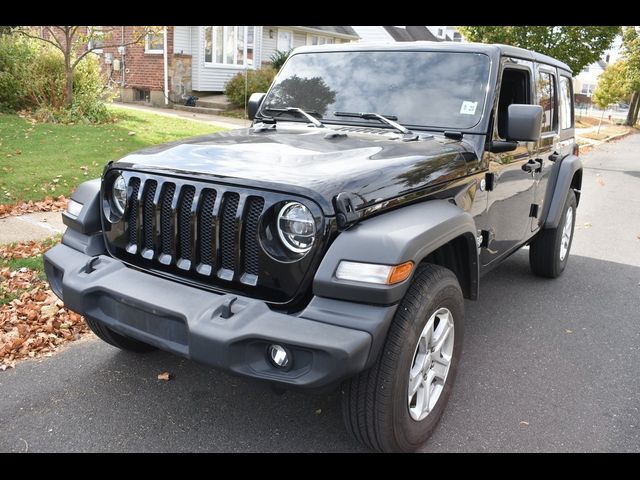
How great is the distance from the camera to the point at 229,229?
2.62m

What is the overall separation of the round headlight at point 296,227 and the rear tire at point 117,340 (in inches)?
59.4

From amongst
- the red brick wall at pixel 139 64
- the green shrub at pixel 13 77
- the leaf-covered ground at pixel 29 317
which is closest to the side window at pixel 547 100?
the leaf-covered ground at pixel 29 317

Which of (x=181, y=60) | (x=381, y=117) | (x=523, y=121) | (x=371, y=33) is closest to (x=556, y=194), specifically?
(x=523, y=121)

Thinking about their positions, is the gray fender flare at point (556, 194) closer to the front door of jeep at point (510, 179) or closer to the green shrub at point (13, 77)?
the front door of jeep at point (510, 179)

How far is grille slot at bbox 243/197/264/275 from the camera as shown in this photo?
254cm

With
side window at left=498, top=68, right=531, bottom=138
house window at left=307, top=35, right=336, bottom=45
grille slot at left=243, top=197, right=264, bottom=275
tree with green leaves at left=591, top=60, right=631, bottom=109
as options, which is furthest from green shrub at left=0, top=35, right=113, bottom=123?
tree with green leaves at left=591, top=60, right=631, bottom=109

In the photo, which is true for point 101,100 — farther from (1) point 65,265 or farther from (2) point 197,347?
(2) point 197,347

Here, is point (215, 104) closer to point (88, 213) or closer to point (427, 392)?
point (88, 213)

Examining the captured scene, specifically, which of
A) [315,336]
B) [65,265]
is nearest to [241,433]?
[315,336]

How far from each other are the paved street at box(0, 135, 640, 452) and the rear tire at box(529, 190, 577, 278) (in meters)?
0.76

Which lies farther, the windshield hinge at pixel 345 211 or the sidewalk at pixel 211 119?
the sidewalk at pixel 211 119

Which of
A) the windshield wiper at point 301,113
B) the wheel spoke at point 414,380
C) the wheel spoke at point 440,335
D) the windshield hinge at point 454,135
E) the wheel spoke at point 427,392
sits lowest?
the wheel spoke at point 427,392

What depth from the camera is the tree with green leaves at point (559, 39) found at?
580 inches

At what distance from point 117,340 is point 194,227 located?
1338 millimetres
